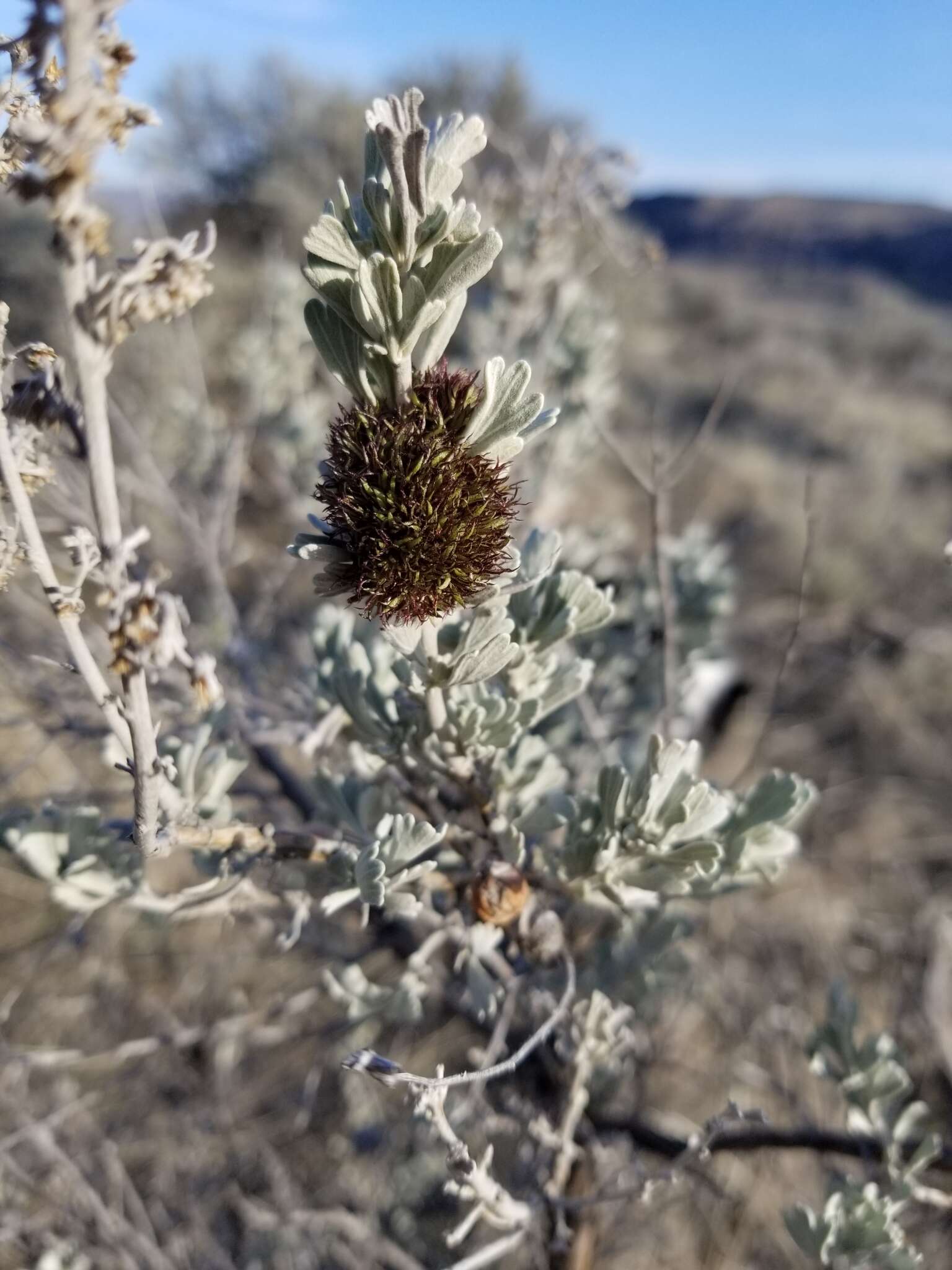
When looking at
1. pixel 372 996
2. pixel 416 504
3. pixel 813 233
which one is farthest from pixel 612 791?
Result: pixel 813 233

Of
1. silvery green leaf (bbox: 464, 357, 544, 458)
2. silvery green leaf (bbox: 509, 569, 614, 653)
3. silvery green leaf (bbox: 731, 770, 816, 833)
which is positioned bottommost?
silvery green leaf (bbox: 731, 770, 816, 833)

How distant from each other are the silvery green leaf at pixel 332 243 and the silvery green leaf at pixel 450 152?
0.10 metres

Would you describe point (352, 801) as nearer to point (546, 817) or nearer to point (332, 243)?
point (546, 817)

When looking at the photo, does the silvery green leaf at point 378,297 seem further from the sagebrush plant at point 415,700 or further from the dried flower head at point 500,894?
the dried flower head at point 500,894

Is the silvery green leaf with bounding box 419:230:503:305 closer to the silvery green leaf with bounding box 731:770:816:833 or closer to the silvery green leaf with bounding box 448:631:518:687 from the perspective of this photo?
the silvery green leaf with bounding box 448:631:518:687

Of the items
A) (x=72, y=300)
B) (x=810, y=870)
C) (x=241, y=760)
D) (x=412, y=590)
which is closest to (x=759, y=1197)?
(x=810, y=870)

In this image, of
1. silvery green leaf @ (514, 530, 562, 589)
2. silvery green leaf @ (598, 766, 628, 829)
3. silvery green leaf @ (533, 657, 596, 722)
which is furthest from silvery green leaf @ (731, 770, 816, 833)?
silvery green leaf @ (514, 530, 562, 589)

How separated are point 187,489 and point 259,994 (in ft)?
10.1

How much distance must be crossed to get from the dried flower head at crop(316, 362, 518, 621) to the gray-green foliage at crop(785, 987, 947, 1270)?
1.31 metres

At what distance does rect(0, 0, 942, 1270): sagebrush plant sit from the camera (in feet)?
2.66

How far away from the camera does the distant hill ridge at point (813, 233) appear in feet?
99.1

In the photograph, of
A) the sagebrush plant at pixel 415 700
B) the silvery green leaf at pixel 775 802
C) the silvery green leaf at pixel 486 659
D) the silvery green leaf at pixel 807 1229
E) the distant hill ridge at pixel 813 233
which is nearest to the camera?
the sagebrush plant at pixel 415 700

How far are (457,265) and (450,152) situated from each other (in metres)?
0.12

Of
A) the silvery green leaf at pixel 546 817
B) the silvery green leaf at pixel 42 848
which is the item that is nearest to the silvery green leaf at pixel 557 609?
the silvery green leaf at pixel 546 817
